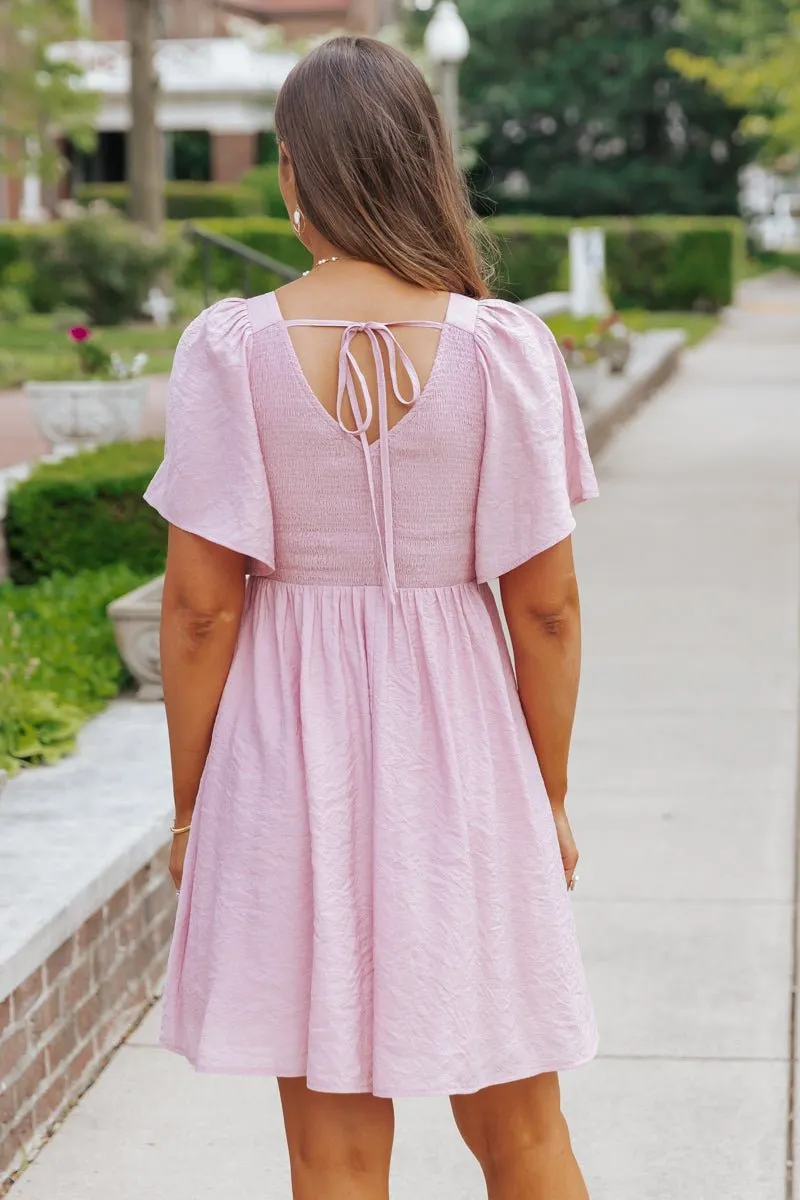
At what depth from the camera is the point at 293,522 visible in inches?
91.8

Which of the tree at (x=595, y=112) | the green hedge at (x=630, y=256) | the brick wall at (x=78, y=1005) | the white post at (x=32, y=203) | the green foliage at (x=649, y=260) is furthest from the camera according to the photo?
the tree at (x=595, y=112)

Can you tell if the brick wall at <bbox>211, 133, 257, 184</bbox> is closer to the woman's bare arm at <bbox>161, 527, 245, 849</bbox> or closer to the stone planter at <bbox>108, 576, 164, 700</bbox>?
the stone planter at <bbox>108, 576, 164, 700</bbox>

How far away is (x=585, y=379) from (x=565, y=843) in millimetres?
12408

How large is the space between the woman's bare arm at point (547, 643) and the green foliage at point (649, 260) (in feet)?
90.2

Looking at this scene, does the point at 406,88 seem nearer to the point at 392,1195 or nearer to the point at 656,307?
the point at 392,1195

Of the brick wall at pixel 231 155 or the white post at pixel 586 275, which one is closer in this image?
the white post at pixel 586 275

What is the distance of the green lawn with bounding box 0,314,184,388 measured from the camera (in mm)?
17938

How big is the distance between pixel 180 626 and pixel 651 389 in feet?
55.1

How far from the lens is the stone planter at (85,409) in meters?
10.3

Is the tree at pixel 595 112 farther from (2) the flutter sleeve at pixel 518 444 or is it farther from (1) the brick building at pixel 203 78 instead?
(2) the flutter sleeve at pixel 518 444

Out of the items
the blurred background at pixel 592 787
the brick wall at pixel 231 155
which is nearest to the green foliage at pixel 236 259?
the blurred background at pixel 592 787

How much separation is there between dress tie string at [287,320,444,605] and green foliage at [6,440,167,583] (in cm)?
540

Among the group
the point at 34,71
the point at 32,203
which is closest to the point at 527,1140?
the point at 34,71

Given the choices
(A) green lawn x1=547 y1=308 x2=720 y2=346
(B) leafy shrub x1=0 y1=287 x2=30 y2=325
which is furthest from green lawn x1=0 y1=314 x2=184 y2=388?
(A) green lawn x1=547 y1=308 x2=720 y2=346
